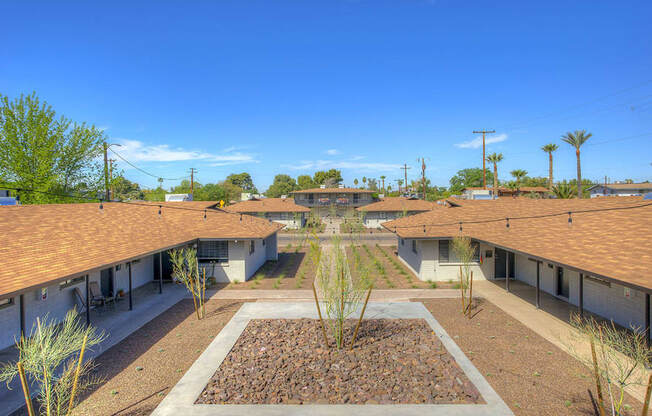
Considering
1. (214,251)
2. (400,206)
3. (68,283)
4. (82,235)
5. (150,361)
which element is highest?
(400,206)

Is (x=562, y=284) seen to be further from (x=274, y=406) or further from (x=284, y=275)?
(x=284, y=275)

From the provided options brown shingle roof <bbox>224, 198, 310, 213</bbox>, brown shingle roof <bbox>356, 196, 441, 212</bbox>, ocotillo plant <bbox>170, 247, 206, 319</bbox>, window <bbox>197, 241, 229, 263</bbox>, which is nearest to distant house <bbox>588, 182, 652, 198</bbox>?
brown shingle roof <bbox>356, 196, 441, 212</bbox>

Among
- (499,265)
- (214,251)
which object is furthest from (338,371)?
(499,265)

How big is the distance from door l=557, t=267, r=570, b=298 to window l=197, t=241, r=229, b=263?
16.5 meters

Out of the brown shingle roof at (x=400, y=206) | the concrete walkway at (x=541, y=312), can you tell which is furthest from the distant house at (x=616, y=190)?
the brown shingle roof at (x=400, y=206)

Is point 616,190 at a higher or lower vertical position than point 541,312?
higher

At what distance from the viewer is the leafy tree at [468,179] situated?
303 ft

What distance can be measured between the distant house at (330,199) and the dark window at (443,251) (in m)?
37.0

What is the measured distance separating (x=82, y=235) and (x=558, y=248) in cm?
1811

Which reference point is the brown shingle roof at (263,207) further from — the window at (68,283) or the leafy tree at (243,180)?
the leafy tree at (243,180)

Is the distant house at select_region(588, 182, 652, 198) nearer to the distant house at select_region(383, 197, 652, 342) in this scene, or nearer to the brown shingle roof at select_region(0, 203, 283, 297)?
the distant house at select_region(383, 197, 652, 342)

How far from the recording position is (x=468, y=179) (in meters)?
94.6

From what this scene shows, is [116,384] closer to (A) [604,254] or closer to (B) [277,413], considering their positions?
(B) [277,413]

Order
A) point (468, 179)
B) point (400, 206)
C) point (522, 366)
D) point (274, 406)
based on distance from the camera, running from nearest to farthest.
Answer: point (274, 406), point (522, 366), point (400, 206), point (468, 179)
